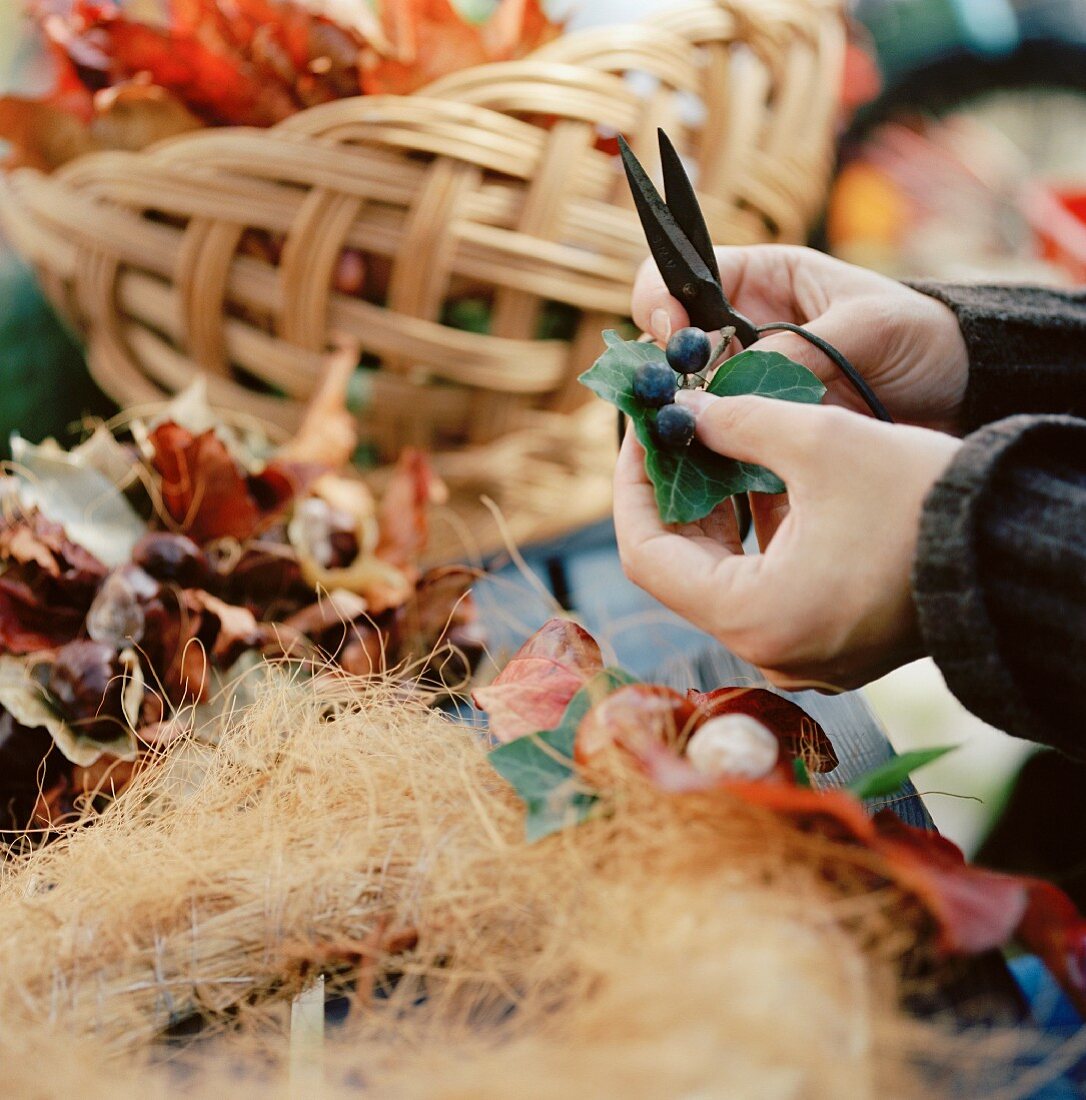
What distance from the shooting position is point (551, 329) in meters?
0.72

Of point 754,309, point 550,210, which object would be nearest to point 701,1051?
point 754,309

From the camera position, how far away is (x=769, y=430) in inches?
14.3

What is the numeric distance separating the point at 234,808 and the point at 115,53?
0.54 m

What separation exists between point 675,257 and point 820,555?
164 millimetres

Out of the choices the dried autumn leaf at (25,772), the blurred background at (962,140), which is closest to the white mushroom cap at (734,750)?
the dried autumn leaf at (25,772)

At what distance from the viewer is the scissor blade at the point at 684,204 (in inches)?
16.9

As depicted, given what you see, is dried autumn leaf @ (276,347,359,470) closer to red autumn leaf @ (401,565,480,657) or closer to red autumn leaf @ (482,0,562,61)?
red autumn leaf @ (401,565,480,657)

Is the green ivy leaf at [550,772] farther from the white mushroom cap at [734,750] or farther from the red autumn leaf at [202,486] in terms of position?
the red autumn leaf at [202,486]

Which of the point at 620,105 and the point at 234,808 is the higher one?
the point at 620,105

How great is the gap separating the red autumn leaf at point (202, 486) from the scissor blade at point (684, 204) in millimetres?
271

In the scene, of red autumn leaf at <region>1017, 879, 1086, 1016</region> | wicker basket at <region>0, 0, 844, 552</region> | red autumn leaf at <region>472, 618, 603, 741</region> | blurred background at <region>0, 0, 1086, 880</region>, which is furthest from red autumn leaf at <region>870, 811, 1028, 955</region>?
blurred background at <region>0, 0, 1086, 880</region>

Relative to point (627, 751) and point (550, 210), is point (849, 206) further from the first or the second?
point (627, 751)

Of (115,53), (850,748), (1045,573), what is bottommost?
(850,748)

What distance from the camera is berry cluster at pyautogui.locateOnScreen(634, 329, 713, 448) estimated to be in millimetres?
375
